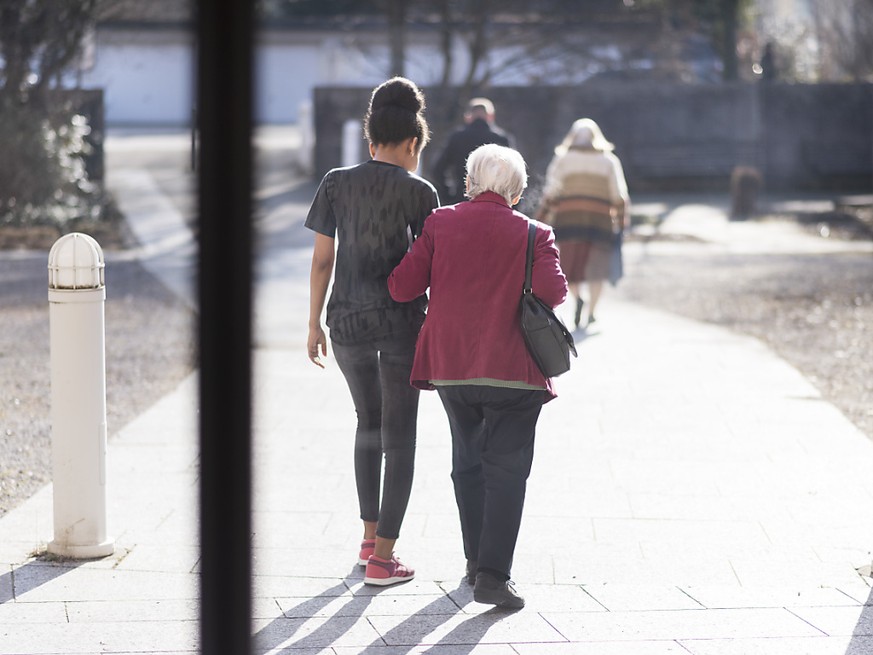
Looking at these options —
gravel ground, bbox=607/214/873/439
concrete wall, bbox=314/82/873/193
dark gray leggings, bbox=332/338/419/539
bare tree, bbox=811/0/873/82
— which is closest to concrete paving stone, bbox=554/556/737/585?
dark gray leggings, bbox=332/338/419/539

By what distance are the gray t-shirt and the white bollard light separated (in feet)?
2.87

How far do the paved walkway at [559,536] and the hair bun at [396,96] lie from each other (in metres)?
1.66

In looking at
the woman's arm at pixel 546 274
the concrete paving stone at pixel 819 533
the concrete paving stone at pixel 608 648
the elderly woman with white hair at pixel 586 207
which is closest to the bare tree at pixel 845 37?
the elderly woman with white hair at pixel 586 207

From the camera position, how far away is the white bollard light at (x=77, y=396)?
16.3 feet

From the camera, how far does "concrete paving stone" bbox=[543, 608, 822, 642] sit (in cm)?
422

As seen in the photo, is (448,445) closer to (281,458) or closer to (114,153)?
(281,458)

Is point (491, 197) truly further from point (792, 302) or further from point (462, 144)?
point (792, 302)

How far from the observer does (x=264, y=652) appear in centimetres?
407

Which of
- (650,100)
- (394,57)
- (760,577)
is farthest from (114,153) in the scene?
(760,577)

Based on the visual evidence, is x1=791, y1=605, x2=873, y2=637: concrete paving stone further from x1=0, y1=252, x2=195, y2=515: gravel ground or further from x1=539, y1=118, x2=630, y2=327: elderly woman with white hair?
x1=539, y1=118, x2=630, y2=327: elderly woman with white hair

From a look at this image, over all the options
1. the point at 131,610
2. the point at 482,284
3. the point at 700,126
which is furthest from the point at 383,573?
the point at 700,126

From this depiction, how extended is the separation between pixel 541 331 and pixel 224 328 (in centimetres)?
738

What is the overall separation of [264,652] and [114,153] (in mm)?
27145

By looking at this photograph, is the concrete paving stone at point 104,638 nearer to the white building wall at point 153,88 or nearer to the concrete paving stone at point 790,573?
the concrete paving stone at point 790,573
